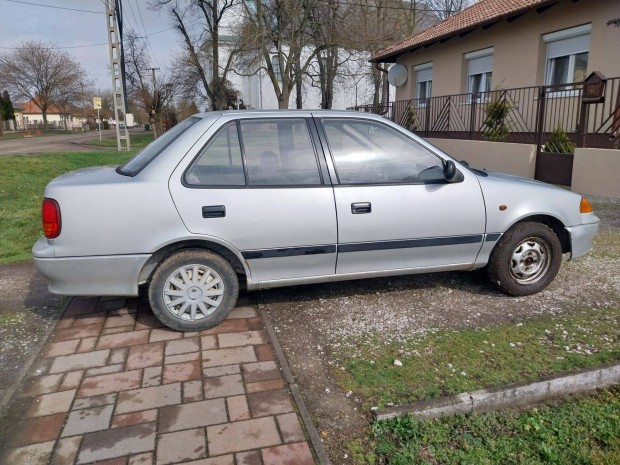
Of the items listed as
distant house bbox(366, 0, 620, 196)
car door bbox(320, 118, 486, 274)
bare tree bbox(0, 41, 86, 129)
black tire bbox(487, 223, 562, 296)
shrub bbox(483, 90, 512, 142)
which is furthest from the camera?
bare tree bbox(0, 41, 86, 129)

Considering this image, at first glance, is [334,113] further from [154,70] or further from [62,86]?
[62,86]

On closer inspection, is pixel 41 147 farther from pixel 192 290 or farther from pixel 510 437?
pixel 510 437

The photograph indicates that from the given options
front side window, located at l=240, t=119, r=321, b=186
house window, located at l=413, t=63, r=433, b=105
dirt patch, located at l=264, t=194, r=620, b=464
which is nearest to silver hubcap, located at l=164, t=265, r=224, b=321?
dirt patch, located at l=264, t=194, r=620, b=464

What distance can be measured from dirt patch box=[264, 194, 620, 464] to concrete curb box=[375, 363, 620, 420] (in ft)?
0.99

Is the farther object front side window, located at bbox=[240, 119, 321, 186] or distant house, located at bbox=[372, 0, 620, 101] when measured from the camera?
distant house, located at bbox=[372, 0, 620, 101]

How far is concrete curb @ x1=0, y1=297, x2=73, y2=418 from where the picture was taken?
2946mm

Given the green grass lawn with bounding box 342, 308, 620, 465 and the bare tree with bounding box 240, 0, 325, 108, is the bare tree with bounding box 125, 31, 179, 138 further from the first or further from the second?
the green grass lawn with bounding box 342, 308, 620, 465

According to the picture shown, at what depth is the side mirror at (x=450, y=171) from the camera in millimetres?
4008

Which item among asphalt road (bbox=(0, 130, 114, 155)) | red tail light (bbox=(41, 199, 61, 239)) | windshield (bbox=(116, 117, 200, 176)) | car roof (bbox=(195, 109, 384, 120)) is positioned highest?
car roof (bbox=(195, 109, 384, 120))

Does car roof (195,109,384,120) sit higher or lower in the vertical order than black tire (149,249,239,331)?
higher

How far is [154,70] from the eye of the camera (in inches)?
1811

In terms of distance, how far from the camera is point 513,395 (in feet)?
9.44

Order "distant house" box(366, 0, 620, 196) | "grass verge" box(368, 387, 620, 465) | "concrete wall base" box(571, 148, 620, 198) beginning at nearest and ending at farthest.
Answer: "grass verge" box(368, 387, 620, 465)
"concrete wall base" box(571, 148, 620, 198)
"distant house" box(366, 0, 620, 196)

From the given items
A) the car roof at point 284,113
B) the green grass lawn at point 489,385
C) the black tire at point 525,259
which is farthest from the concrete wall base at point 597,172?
the car roof at point 284,113
